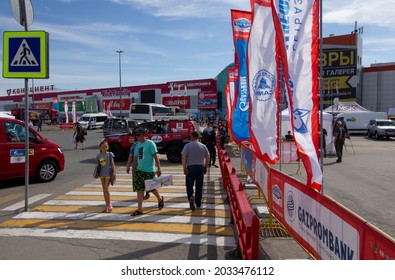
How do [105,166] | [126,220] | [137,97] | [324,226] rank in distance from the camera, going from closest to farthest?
[324,226] → [126,220] → [105,166] → [137,97]

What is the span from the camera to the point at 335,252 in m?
3.48

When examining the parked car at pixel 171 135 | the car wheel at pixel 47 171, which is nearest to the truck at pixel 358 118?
the parked car at pixel 171 135

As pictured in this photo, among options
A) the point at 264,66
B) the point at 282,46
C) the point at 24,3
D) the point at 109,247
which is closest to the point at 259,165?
the point at 264,66

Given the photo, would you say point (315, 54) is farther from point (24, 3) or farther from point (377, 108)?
point (377, 108)

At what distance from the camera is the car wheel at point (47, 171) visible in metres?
10.8

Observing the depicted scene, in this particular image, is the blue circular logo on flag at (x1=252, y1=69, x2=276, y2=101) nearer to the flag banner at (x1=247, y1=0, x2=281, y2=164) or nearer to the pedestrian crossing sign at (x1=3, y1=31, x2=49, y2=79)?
the flag banner at (x1=247, y1=0, x2=281, y2=164)

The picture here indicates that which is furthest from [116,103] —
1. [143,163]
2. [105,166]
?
[143,163]

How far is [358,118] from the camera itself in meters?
36.9

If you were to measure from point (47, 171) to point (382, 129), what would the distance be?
94.4 feet

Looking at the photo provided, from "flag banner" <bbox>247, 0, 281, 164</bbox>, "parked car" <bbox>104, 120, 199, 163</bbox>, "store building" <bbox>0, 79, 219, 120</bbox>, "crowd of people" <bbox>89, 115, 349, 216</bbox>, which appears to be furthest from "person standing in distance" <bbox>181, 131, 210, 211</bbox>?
"store building" <bbox>0, 79, 219, 120</bbox>

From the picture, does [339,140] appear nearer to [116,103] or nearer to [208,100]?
[208,100]

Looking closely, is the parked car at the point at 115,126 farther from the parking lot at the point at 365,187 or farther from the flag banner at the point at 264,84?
the flag banner at the point at 264,84

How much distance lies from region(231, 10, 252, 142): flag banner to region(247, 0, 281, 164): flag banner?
2.93m
